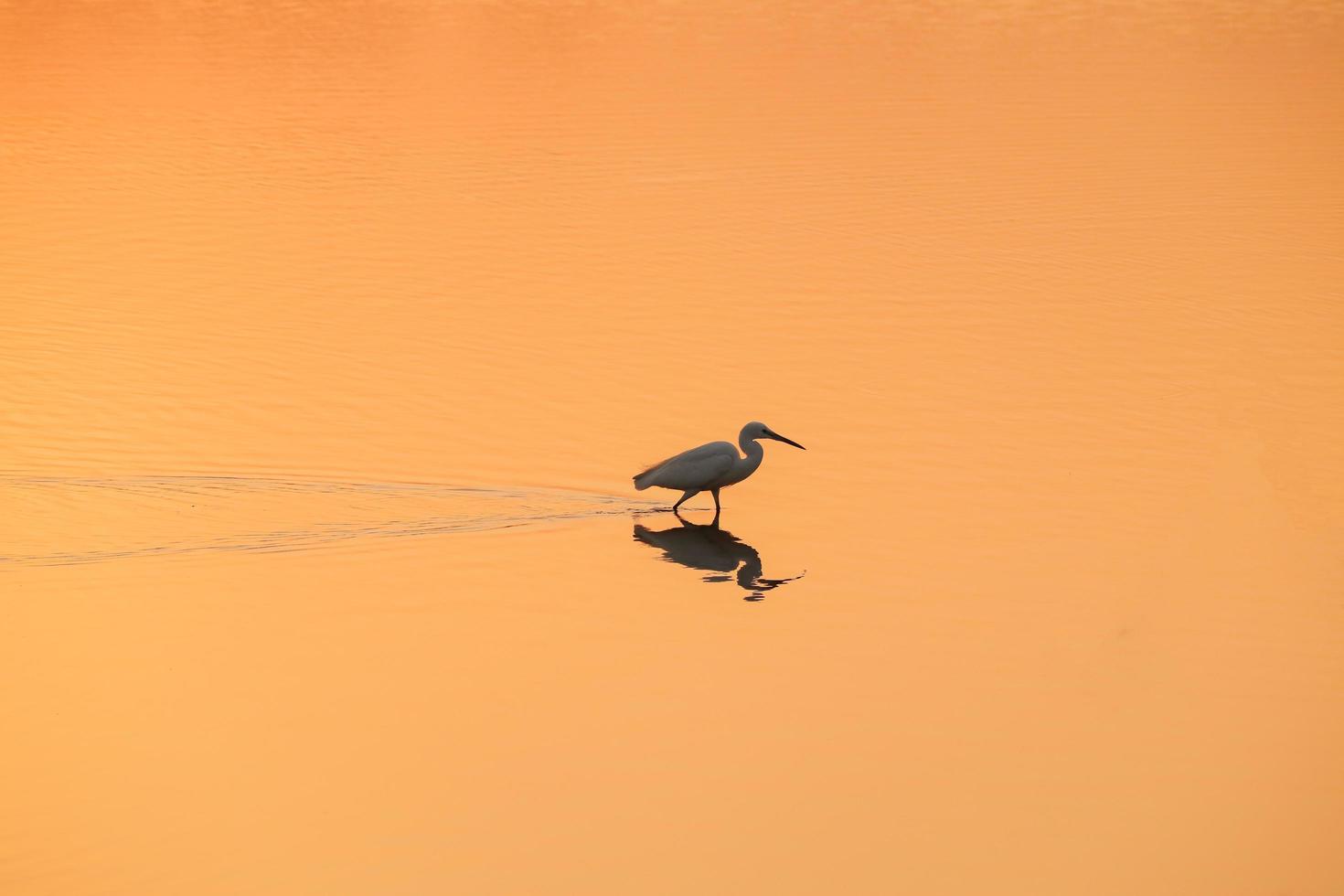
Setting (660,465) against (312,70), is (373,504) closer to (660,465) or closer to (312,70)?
(660,465)

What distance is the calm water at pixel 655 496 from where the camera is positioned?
847cm

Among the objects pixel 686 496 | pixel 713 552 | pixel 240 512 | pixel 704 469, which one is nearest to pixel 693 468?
pixel 704 469

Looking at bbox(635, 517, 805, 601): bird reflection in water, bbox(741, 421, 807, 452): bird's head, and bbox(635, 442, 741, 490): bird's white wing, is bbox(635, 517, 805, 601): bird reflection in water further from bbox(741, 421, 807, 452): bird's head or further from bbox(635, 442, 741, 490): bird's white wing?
bbox(741, 421, 807, 452): bird's head

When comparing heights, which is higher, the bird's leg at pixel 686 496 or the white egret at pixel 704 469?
the white egret at pixel 704 469

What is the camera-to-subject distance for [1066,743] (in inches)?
365

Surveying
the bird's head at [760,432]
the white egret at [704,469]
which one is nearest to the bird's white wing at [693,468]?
the white egret at [704,469]

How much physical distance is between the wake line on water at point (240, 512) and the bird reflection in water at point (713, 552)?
347mm

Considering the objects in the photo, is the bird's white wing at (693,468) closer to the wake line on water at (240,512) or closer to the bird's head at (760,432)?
the wake line on water at (240,512)

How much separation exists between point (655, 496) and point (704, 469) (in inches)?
24.4

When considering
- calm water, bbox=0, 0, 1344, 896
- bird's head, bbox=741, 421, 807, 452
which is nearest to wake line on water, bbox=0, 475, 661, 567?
calm water, bbox=0, 0, 1344, 896

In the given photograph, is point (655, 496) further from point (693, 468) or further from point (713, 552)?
point (713, 552)

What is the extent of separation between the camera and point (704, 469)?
12.8 metres

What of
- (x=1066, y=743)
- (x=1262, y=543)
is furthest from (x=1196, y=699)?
(x=1262, y=543)

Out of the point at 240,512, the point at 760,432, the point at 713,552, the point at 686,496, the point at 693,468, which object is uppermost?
the point at 760,432
